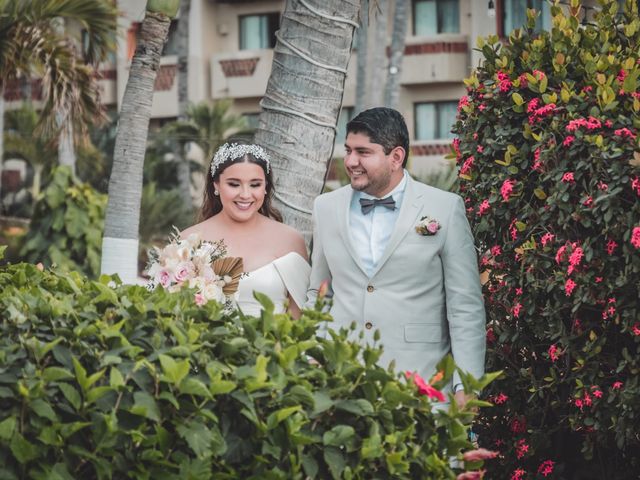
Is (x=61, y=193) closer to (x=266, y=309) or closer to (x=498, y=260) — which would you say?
(x=498, y=260)

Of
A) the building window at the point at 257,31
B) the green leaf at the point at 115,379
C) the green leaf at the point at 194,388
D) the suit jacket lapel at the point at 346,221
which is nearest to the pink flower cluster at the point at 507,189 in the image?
the suit jacket lapel at the point at 346,221

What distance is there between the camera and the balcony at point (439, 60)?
34.2m

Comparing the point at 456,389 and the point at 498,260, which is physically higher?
the point at 498,260

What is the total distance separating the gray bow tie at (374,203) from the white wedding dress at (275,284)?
78 centimetres

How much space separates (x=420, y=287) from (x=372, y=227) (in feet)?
1.19

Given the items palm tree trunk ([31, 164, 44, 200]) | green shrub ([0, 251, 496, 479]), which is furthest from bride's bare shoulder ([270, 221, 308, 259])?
palm tree trunk ([31, 164, 44, 200])

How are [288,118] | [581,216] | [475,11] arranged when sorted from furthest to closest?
[475,11]
[288,118]
[581,216]

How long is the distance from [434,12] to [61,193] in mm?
18916

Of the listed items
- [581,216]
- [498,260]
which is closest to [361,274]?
[498,260]

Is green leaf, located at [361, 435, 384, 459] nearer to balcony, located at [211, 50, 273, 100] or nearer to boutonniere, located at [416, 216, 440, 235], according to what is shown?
boutonniere, located at [416, 216, 440, 235]

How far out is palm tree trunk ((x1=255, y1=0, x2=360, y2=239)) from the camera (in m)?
6.74

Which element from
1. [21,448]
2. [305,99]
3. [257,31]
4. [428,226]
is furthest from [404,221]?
[257,31]

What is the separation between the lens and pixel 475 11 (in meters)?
33.4

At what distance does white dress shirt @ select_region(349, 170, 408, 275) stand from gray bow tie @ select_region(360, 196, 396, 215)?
0.02 m
